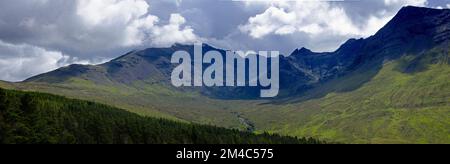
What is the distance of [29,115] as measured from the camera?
133 meters
